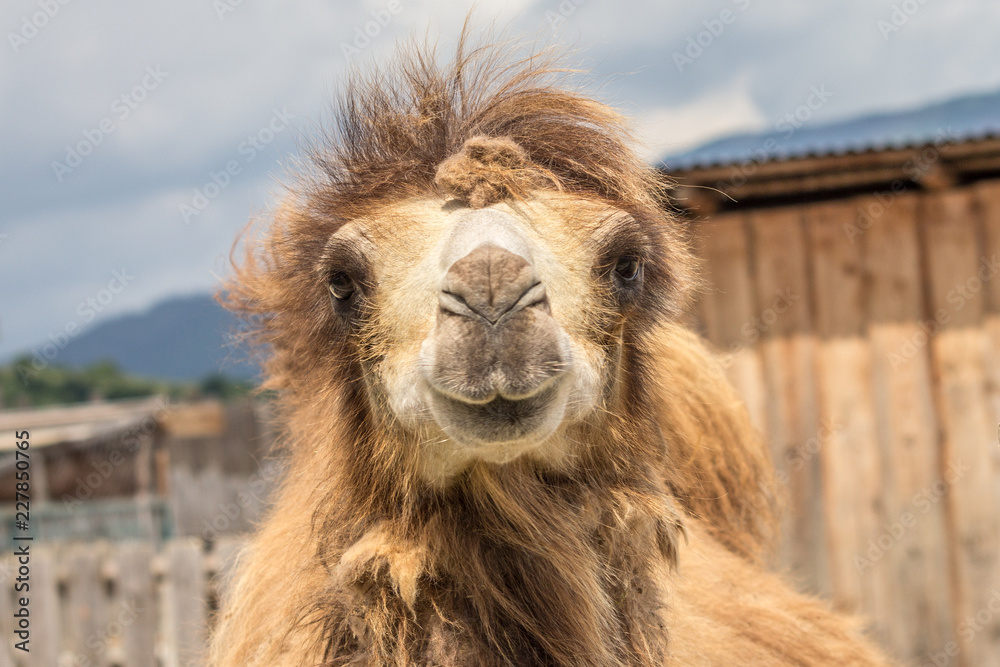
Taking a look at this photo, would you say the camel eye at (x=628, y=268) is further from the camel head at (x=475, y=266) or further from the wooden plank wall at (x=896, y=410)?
the wooden plank wall at (x=896, y=410)

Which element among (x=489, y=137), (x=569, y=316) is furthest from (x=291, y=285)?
(x=569, y=316)

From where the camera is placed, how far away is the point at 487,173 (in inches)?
80.2

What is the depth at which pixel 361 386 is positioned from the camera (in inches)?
85.7

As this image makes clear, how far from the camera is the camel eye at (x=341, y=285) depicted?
2084 mm

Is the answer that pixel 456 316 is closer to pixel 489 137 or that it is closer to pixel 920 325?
pixel 489 137

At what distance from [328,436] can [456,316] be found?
28.3 inches

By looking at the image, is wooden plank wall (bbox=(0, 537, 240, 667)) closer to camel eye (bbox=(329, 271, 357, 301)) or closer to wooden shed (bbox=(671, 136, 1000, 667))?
camel eye (bbox=(329, 271, 357, 301))

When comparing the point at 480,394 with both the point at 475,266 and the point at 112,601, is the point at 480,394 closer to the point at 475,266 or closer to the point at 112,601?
the point at 475,266

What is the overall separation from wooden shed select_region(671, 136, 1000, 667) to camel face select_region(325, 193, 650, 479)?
396 cm
